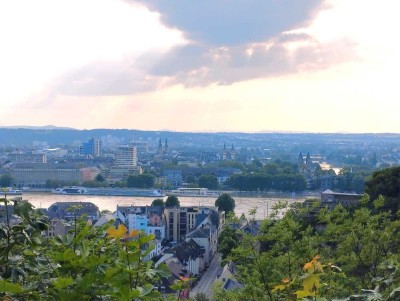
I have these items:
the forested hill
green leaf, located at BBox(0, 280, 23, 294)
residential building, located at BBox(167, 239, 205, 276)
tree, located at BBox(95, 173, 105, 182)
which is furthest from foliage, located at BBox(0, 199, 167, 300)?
the forested hill

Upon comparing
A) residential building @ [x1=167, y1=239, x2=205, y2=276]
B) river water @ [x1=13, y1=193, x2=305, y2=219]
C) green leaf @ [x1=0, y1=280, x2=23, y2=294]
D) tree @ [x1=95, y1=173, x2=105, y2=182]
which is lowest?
river water @ [x1=13, y1=193, x2=305, y2=219]

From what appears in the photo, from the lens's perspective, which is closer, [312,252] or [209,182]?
[312,252]

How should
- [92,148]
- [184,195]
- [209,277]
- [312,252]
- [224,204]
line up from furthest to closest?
[92,148], [184,195], [224,204], [209,277], [312,252]

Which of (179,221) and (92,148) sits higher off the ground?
(92,148)

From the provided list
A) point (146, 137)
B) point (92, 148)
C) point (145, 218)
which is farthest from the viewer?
point (146, 137)

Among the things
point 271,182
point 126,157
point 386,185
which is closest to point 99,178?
point 126,157

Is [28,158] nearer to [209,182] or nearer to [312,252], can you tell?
[209,182]

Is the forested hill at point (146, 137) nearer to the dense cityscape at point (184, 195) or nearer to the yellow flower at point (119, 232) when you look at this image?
the dense cityscape at point (184, 195)

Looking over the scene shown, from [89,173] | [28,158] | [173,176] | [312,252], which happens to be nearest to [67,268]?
[312,252]

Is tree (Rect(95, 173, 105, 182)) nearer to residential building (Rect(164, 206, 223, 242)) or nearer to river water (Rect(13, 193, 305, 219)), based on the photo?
river water (Rect(13, 193, 305, 219))

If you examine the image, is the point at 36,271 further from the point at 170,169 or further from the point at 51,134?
the point at 51,134

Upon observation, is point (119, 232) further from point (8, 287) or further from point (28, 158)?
point (28, 158)

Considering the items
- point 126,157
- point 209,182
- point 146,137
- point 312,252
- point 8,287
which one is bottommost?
point 209,182
